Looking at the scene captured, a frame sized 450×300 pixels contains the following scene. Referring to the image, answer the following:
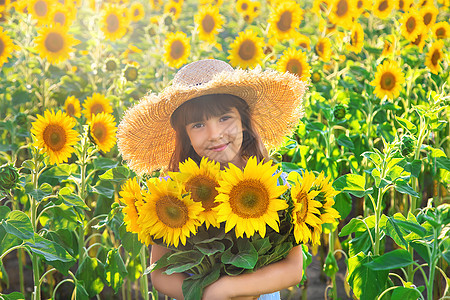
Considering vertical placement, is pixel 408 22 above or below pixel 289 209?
above

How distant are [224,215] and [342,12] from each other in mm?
2724

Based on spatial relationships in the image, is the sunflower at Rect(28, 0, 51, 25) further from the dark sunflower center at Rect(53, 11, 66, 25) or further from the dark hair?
the dark hair

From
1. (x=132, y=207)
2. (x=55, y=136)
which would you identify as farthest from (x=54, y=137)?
(x=132, y=207)

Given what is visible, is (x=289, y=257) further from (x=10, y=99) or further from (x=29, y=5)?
(x=29, y=5)

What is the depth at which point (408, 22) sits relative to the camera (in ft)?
9.67

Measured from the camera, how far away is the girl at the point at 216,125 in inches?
46.2

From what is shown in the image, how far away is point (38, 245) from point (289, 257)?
0.77 metres

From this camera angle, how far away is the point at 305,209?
100 cm

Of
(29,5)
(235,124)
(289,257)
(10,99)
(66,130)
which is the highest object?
(29,5)

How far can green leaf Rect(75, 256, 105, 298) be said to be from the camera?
179cm

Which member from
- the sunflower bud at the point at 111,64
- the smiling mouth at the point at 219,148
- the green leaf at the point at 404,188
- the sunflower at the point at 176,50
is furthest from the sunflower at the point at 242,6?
the smiling mouth at the point at 219,148

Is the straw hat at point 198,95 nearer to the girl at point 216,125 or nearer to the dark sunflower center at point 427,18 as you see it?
the girl at point 216,125

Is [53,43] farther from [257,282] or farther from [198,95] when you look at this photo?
[257,282]

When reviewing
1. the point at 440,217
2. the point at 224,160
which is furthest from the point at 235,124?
the point at 440,217
